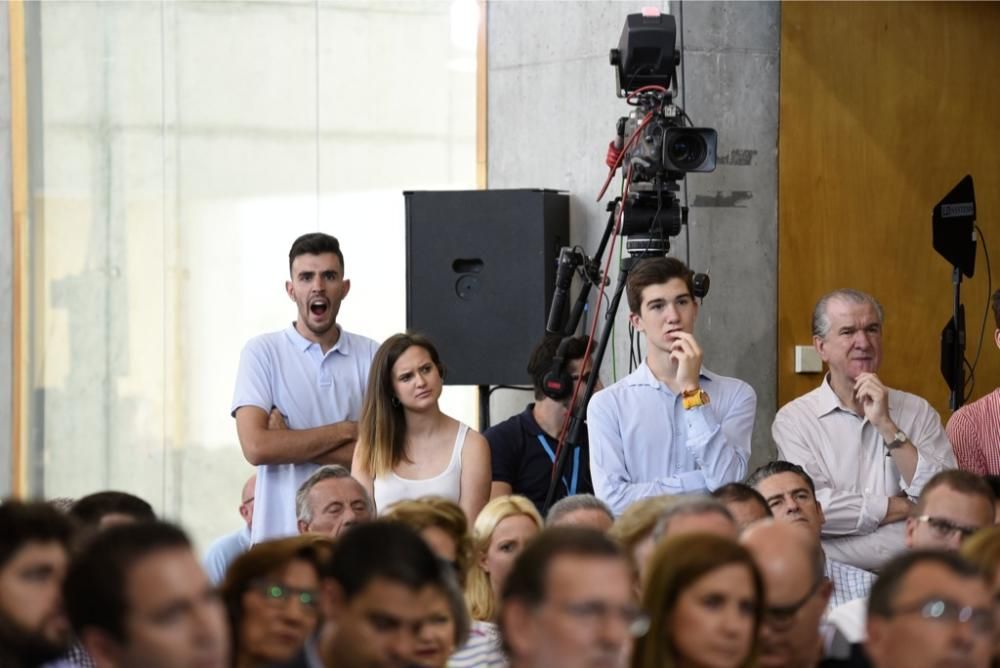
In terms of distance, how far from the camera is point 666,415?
4.33m

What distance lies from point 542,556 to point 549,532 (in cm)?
10

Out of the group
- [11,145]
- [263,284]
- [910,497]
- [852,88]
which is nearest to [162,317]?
[263,284]

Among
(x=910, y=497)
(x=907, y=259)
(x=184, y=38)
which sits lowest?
(x=910, y=497)

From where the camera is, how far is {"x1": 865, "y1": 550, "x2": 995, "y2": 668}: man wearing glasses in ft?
7.95

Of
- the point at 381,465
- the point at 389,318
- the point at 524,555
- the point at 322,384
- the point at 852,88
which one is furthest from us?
the point at 389,318

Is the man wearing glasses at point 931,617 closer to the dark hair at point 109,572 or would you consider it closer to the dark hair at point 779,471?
the dark hair at point 109,572

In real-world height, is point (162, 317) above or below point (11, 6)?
below

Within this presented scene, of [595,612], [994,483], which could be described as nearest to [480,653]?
[595,612]

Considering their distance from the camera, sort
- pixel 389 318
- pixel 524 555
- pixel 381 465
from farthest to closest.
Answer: pixel 389 318, pixel 381 465, pixel 524 555

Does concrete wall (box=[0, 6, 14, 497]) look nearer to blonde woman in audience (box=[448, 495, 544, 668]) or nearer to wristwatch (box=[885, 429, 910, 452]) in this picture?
blonde woman in audience (box=[448, 495, 544, 668])

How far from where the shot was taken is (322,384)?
182 inches

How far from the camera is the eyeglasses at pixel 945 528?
3.48 m

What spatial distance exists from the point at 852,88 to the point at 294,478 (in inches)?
110

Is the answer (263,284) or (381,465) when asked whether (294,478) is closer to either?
(381,465)
